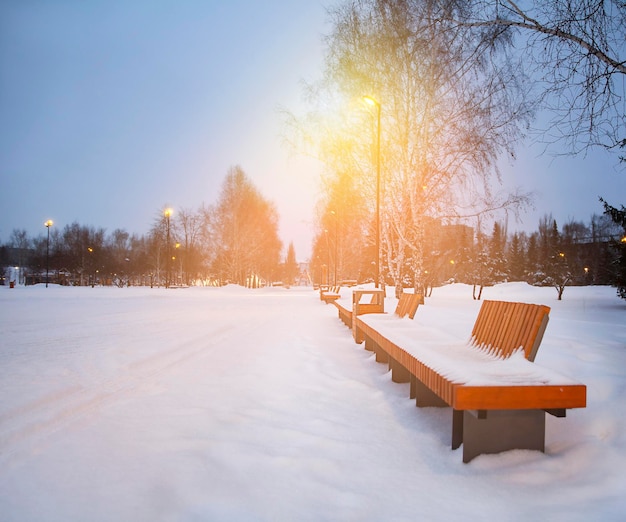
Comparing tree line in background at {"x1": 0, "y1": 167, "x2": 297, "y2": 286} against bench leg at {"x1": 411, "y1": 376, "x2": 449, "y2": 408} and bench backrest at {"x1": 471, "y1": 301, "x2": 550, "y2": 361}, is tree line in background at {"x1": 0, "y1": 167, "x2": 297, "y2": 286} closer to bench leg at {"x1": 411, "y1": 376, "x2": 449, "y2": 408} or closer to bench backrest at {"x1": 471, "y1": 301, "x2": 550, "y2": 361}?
bench leg at {"x1": 411, "y1": 376, "x2": 449, "y2": 408}

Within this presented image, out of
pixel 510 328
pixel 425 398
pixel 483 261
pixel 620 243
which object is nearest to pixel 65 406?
pixel 425 398

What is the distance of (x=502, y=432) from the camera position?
270cm

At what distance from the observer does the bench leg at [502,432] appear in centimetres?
265

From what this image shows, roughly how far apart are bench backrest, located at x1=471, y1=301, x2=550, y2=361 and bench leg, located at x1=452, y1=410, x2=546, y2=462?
44 cm

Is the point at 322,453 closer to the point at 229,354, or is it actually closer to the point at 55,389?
the point at 55,389

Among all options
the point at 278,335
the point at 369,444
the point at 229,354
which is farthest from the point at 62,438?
the point at 278,335

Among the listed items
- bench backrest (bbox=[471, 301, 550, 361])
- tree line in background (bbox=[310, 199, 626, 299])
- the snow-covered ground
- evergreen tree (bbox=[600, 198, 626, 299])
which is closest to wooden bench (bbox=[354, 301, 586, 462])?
bench backrest (bbox=[471, 301, 550, 361])

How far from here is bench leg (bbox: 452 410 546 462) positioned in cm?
265

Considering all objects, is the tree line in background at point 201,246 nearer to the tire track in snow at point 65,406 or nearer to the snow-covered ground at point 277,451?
the tire track in snow at point 65,406

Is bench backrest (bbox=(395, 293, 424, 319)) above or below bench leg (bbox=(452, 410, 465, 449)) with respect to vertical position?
above

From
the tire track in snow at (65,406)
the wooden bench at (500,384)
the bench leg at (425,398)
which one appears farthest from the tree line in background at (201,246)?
the wooden bench at (500,384)

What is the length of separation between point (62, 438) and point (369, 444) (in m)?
2.22

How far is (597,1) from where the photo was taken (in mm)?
4121

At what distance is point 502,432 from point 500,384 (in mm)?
541
